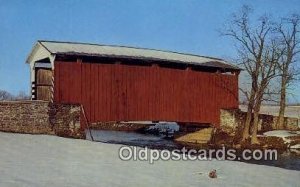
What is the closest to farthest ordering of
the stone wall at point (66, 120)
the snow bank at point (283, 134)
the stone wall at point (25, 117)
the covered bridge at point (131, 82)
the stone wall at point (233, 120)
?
the stone wall at point (25, 117)
the stone wall at point (66, 120)
the covered bridge at point (131, 82)
the snow bank at point (283, 134)
the stone wall at point (233, 120)

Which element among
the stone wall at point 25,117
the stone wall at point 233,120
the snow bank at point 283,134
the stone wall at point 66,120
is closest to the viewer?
the stone wall at point 25,117

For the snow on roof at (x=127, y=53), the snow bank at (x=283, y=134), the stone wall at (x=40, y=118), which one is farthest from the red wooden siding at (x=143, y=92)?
the snow bank at (x=283, y=134)

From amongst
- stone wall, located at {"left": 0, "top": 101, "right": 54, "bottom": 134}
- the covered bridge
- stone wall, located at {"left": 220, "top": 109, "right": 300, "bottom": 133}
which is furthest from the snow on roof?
stone wall, located at {"left": 0, "top": 101, "right": 54, "bottom": 134}

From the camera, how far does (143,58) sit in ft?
77.6

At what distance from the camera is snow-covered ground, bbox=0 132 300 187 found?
9820 mm

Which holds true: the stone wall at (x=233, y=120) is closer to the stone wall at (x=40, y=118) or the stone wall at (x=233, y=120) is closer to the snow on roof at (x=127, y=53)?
the snow on roof at (x=127, y=53)

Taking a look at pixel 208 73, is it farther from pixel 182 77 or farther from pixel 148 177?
pixel 148 177

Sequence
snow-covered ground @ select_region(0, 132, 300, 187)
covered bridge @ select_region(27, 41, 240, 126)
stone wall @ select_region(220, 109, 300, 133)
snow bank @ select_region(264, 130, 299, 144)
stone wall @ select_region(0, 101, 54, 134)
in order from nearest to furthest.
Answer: snow-covered ground @ select_region(0, 132, 300, 187), stone wall @ select_region(0, 101, 54, 134), covered bridge @ select_region(27, 41, 240, 126), snow bank @ select_region(264, 130, 299, 144), stone wall @ select_region(220, 109, 300, 133)

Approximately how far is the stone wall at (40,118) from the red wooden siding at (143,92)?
137cm

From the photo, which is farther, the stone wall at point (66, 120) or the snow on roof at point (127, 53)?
the snow on roof at point (127, 53)

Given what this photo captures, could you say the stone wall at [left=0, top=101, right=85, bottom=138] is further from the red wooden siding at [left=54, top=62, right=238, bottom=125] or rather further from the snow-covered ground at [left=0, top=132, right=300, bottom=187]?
the snow-covered ground at [left=0, top=132, right=300, bottom=187]

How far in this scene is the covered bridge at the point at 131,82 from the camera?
870 inches

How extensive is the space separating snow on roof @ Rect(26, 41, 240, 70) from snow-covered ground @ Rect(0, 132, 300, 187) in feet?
23.3

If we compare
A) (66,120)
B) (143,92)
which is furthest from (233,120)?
(66,120)
